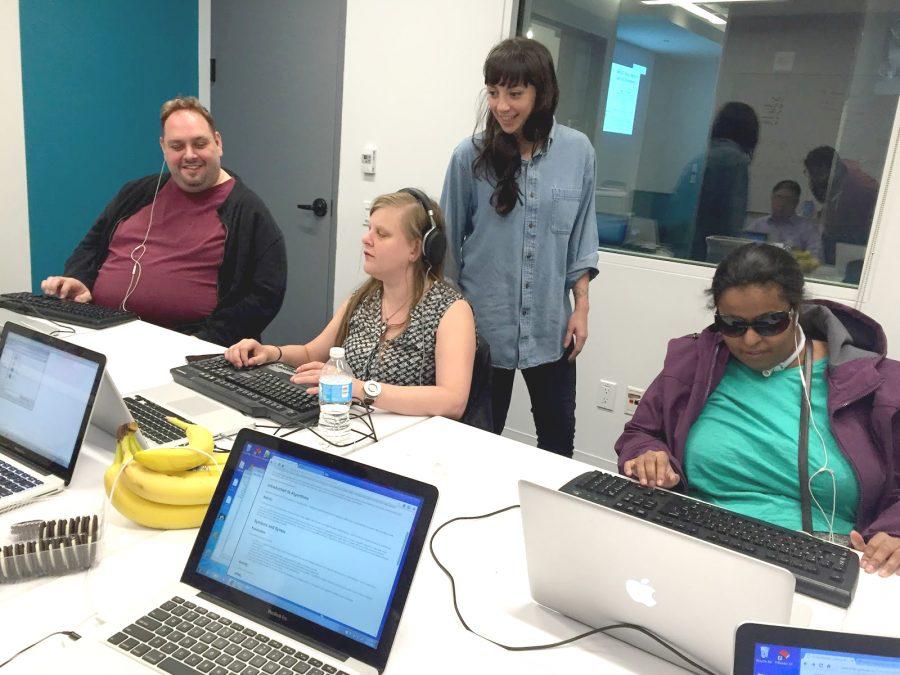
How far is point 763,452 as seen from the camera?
1513 millimetres

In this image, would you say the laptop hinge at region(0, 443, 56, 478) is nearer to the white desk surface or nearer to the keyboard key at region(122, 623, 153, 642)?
the white desk surface

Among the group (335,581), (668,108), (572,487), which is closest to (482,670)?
(335,581)

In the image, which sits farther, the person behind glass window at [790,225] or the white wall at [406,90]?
the white wall at [406,90]

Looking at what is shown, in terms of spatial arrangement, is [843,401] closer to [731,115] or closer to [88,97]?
[731,115]

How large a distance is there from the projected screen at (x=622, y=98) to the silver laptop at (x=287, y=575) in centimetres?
250

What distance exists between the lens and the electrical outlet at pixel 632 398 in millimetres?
3018

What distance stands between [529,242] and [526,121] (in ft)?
1.21

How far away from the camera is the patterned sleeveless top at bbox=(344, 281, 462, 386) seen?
1875 mm

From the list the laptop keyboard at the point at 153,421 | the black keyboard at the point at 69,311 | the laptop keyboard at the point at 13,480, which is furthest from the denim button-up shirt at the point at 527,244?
the laptop keyboard at the point at 13,480

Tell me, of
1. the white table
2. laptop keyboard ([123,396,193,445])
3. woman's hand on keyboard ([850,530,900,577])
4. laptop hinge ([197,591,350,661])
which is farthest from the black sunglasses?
laptop keyboard ([123,396,193,445])

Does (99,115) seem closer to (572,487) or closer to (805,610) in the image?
(572,487)

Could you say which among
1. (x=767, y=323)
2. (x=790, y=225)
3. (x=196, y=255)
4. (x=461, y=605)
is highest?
(x=790, y=225)

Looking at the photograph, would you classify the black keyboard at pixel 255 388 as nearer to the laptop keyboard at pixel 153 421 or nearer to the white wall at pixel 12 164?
the laptop keyboard at pixel 153 421

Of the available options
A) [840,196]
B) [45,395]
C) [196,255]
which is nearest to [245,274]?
[196,255]
